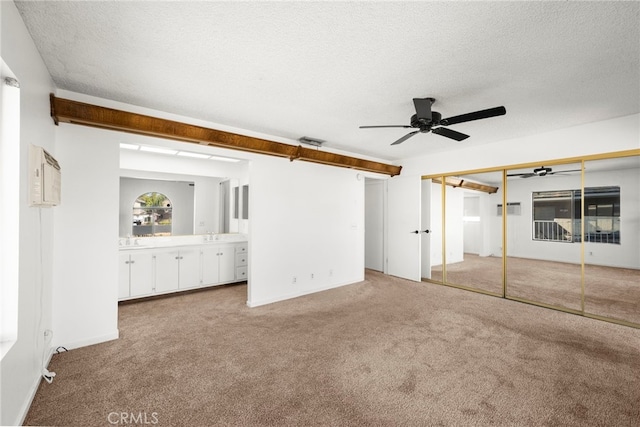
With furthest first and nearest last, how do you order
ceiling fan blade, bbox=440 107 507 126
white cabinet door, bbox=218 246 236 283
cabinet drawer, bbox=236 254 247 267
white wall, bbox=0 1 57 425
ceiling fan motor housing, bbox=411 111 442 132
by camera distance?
1. cabinet drawer, bbox=236 254 247 267
2. white cabinet door, bbox=218 246 236 283
3. ceiling fan motor housing, bbox=411 111 442 132
4. ceiling fan blade, bbox=440 107 507 126
5. white wall, bbox=0 1 57 425

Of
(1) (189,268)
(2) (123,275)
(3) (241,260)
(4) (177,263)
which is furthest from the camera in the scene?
(3) (241,260)

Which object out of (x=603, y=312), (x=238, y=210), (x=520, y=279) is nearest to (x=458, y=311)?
(x=603, y=312)

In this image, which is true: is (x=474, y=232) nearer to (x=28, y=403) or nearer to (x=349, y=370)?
(x=349, y=370)

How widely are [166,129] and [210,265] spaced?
2.59 m

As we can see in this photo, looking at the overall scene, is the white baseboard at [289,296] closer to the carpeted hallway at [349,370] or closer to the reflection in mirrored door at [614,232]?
the carpeted hallway at [349,370]

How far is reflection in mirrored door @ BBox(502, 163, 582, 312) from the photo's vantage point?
4508mm

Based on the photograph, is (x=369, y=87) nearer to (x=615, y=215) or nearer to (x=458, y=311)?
(x=458, y=311)

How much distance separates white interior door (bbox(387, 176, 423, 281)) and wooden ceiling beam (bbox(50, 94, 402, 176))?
193 centimetres

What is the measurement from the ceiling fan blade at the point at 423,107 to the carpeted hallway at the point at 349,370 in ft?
7.76

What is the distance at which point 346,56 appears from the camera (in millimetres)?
2156

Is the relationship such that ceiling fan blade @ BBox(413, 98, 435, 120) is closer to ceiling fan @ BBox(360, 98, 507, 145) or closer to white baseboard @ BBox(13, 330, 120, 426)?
ceiling fan @ BBox(360, 98, 507, 145)

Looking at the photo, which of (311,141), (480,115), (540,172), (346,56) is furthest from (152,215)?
(540,172)

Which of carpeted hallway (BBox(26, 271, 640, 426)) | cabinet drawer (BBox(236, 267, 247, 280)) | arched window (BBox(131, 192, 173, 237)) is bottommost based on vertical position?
carpeted hallway (BBox(26, 271, 640, 426))

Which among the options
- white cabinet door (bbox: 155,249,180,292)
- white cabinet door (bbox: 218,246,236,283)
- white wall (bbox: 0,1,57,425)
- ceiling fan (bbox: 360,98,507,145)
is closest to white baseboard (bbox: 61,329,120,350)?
white wall (bbox: 0,1,57,425)
